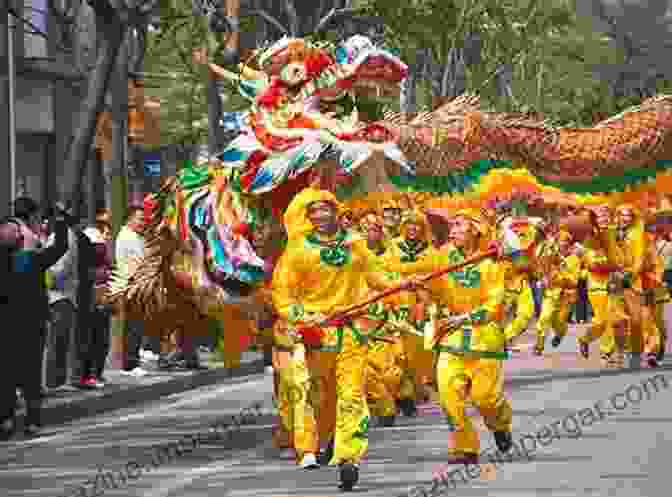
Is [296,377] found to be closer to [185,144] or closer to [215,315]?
[215,315]

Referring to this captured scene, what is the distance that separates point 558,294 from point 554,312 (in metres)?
0.31

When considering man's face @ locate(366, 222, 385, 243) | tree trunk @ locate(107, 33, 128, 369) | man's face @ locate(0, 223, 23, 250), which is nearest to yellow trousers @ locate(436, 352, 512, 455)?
man's face @ locate(366, 222, 385, 243)

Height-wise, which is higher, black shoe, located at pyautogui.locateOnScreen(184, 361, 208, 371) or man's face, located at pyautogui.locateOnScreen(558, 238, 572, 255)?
man's face, located at pyautogui.locateOnScreen(558, 238, 572, 255)

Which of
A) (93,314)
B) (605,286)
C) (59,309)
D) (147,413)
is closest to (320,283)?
(147,413)

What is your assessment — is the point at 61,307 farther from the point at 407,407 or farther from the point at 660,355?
the point at 660,355

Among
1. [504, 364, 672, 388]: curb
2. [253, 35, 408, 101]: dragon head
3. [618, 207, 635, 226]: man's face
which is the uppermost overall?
[253, 35, 408, 101]: dragon head

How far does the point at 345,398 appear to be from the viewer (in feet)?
44.3

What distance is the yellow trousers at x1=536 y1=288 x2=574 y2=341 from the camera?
2857 cm

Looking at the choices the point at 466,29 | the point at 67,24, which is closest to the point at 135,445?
the point at 67,24

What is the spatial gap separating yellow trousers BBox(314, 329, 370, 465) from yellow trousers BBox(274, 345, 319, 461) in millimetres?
82

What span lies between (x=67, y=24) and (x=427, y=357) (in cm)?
694

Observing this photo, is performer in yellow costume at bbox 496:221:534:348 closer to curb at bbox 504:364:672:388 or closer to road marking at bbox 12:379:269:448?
curb at bbox 504:364:672:388

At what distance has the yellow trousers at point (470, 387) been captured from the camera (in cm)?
1457

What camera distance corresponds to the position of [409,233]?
18.3 metres
